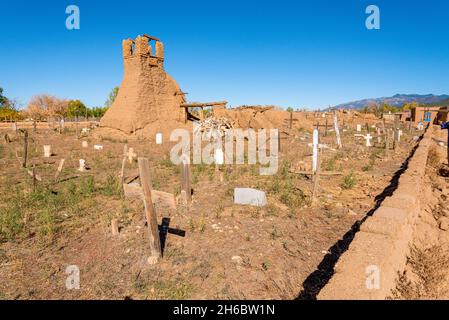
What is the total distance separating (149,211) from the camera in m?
4.29

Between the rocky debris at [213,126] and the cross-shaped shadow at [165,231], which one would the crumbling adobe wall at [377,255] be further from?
the rocky debris at [213,126]

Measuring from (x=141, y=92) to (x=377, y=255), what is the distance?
18972mm

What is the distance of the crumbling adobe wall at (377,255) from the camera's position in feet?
9.83

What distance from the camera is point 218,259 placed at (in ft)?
14.6

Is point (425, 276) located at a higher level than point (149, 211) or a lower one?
lower

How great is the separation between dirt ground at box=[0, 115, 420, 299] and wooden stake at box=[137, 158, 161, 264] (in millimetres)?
154

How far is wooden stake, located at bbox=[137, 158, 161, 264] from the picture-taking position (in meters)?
4.13

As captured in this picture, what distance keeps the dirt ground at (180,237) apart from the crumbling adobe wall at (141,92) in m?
11.1

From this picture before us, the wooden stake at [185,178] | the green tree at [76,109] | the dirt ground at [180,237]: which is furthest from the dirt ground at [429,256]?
the green tree at [76,109]

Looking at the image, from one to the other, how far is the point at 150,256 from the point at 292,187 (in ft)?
15.8

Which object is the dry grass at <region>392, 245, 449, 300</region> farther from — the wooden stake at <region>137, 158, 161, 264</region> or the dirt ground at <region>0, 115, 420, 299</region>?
the wooden stake at <region>137, 158, 161, 264</region>

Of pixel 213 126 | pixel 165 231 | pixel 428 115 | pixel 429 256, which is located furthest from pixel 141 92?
pixel 428 115

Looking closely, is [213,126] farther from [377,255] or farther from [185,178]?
[377,255]
